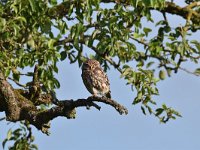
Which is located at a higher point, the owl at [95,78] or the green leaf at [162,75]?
the green leaf at [162,75]

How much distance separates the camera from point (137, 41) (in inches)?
450

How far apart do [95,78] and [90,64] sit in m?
0.28

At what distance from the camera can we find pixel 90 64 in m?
11.3

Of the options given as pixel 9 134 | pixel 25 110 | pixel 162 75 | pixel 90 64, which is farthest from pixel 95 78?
pixel 9 134

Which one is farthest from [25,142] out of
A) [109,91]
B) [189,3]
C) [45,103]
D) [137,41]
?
[189,3]

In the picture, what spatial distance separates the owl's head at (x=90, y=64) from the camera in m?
11.3

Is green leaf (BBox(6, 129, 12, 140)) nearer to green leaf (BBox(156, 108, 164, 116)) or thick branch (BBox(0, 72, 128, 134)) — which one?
thick branch (BBox(0, 72, 128, 134))

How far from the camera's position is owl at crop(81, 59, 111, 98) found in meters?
11.1

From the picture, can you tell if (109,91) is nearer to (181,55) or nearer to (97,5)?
(181,55)

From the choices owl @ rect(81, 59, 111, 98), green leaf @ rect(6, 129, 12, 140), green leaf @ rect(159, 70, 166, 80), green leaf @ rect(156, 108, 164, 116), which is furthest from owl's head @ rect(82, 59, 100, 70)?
green leaf @ rect(6, 129, 12, 140)

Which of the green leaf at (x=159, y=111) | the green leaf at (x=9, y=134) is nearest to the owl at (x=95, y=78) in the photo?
the green leaf at (x=159, y=111)

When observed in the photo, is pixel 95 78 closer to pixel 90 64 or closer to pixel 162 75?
pixel 90 64

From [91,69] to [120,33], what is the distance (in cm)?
131

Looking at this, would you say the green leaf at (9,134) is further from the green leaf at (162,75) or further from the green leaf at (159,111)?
the green leaf at (162,75)
